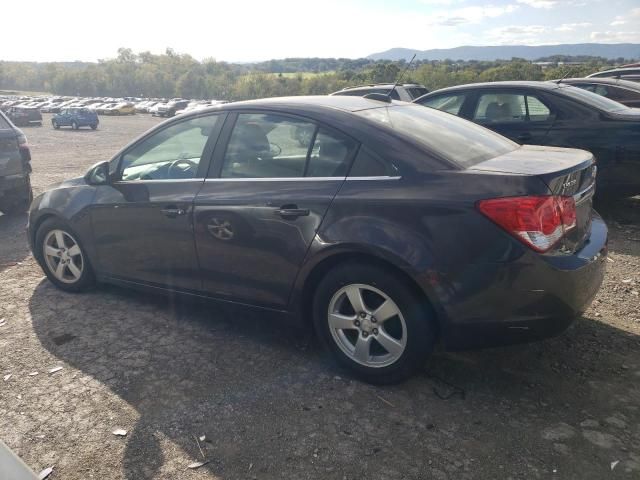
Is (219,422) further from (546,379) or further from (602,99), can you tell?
(602,99)

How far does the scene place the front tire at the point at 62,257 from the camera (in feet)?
15.2

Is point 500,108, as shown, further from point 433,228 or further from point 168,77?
point 168,77

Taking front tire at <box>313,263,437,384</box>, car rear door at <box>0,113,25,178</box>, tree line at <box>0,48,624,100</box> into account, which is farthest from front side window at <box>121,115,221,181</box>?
tree line at <box>0,48,624,100</box>

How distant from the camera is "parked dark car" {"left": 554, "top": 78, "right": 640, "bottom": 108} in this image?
8.65m

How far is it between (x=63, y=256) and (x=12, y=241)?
2479mm

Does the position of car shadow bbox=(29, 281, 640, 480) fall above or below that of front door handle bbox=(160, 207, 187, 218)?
below

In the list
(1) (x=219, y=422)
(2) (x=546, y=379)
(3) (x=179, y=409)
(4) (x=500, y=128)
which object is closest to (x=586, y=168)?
(2) (x=546, y=379)

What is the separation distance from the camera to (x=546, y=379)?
10.4 feet

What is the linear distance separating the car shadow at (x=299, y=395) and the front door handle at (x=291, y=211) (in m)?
0.75

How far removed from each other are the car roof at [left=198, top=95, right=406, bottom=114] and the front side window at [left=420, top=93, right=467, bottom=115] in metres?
3.99

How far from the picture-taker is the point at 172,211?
150 inches

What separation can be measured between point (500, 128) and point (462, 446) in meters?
5.25

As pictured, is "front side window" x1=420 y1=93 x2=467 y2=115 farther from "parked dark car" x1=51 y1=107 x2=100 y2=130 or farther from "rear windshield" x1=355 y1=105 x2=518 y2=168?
"parked dark car" x1=51 y1=107 x2=100 y2=130

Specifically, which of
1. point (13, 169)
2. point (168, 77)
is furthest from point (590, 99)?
point (168, 77)
